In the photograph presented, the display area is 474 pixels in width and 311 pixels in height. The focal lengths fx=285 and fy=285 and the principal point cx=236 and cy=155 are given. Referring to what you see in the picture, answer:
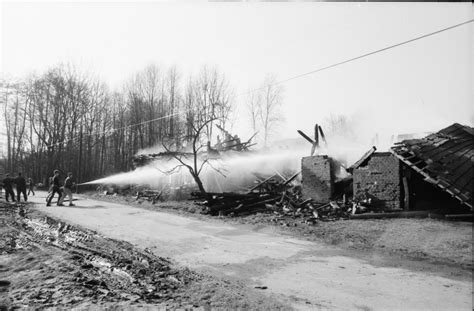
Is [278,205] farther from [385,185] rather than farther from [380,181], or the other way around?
[385,185]

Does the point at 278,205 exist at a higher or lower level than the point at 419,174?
lower

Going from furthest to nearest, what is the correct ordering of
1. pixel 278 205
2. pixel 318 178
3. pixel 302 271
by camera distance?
pixel 318 178
pixel 278 205
pixel 302 271

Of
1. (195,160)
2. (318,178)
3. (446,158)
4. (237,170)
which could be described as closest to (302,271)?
(446,158)

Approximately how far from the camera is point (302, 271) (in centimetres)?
550

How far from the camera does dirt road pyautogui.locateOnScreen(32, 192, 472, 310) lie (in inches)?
166

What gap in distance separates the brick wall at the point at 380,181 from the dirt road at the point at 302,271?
494 centimetres

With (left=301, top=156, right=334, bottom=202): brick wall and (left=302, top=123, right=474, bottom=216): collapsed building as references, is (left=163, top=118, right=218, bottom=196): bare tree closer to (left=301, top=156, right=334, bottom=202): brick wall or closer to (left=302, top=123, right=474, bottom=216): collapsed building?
(left=301, top=156, right=334, bottom=202): brick wall

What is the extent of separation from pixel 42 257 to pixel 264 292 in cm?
482

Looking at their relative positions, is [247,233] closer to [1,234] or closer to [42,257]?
[42,257]

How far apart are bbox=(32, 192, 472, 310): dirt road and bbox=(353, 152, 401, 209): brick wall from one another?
4.94 m

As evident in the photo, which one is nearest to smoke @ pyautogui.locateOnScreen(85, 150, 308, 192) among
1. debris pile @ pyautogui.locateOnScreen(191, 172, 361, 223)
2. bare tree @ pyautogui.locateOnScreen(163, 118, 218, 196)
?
bare tree @ pyautogui.locateOnScreen(163, 118, 218, 196)

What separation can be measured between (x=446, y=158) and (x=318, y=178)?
198 inches

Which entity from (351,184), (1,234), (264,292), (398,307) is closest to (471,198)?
(351,184)

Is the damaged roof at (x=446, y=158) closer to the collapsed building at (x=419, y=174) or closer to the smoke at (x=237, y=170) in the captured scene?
the collapsed building at (x=419, y=174)
